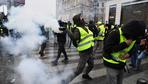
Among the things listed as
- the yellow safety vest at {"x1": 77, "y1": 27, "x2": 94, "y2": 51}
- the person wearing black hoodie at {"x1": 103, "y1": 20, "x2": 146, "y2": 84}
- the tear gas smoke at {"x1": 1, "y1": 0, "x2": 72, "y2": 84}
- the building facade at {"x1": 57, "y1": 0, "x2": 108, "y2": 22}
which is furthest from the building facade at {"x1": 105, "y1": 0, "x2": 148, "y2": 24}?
the person wearing black hoodie at {"x1": 103, "y1": 20, "x2": 146, "y2": 84}

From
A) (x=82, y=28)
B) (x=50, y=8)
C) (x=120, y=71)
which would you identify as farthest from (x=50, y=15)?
(x=120, y=71)

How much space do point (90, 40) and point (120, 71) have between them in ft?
6.13

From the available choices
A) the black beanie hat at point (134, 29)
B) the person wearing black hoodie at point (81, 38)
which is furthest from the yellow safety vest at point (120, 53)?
the person wearing black hoodie at point (81, 38)

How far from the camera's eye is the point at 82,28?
17.1ft

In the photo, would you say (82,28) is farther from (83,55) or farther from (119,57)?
(119,57)

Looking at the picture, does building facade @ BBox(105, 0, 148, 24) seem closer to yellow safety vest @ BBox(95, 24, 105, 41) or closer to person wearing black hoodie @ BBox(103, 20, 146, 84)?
yellow safety vest @ BBox(95, 24, 105, 41)

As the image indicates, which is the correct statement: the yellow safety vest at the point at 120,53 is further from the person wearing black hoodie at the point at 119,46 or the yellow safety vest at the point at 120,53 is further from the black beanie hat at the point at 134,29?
the black beanie hat at the point at 134,29

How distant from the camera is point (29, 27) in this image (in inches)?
390

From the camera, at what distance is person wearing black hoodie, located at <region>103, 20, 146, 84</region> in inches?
122

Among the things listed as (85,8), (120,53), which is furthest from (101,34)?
(85,8)

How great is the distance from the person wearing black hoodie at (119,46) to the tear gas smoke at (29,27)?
3.01 meters

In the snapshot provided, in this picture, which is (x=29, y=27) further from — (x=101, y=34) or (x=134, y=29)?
(x=134, y=29)

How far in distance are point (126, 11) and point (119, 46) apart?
17617mm

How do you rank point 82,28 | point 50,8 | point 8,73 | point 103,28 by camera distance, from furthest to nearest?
1. point 103,28
2. point 50,8
3. point 8,73
4. point 82,28
